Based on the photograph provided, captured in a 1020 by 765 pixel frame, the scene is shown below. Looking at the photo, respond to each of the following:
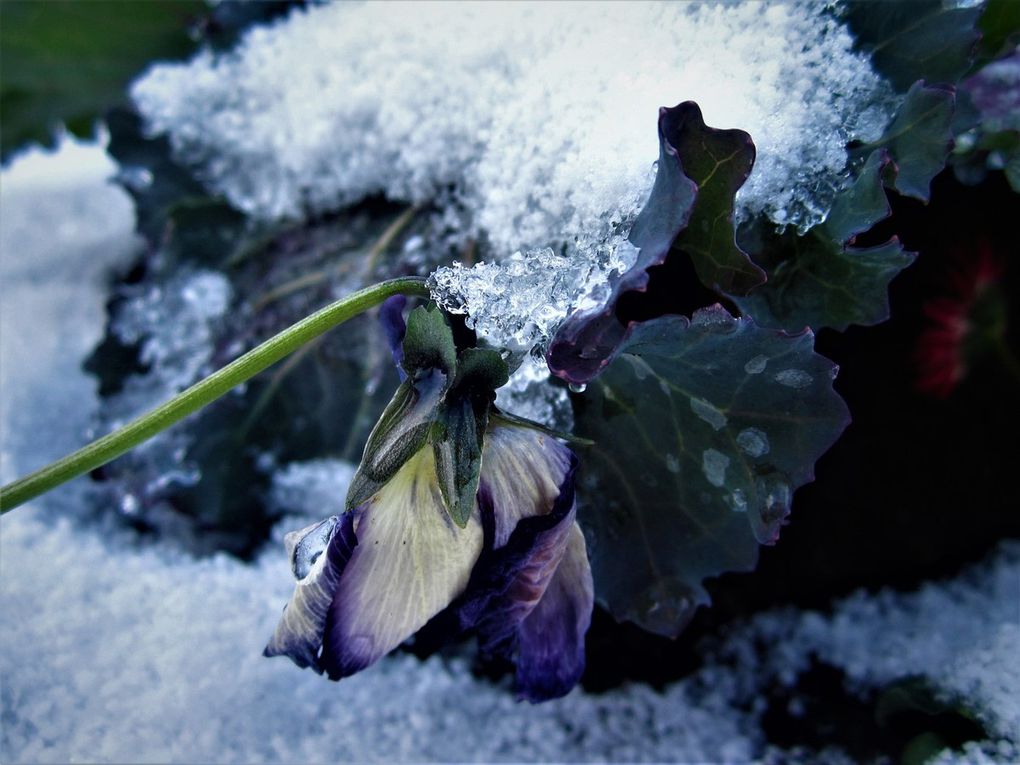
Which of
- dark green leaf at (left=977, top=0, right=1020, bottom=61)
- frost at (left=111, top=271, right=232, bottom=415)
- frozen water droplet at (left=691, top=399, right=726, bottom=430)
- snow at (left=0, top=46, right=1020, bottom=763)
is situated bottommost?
snow at (left=0, top=46, right=1020, bottom=763)

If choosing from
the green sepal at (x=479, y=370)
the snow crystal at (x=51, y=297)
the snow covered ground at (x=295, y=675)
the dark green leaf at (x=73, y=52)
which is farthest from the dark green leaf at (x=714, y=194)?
the dark green leaf at (x=73, y=52)

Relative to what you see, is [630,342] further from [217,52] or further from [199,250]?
[217,52]

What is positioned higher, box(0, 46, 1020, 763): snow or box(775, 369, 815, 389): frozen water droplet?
box(775, 369, 815, 389): frozen water droplet

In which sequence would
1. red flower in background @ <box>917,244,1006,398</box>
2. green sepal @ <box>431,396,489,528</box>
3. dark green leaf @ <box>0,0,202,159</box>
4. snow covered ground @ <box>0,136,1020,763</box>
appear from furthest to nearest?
dark green leaf @ <box>0,0,202,159</box>, red flower in background @ <box>917,244,1006,398</box>, snow covered ground @ <box>0,136,1020,763</box>, green sepal @ <box>431,396,489,528</box>

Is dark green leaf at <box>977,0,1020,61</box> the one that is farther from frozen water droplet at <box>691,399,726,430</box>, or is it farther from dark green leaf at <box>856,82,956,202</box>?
frozen water droplet at <box>691,399,726,430</box>

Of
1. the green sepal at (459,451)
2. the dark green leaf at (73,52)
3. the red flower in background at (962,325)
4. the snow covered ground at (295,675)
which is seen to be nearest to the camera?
the green sepal at (459,451)

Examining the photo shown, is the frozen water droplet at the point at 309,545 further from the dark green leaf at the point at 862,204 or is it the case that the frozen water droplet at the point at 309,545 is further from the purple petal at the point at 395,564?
the dark green leaf at the point at 862,204

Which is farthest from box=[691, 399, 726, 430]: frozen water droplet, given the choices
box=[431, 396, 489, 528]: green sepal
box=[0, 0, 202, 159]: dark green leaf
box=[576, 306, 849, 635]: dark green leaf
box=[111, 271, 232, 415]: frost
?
box=[0, 0, 202, 159]: dark green leaf
